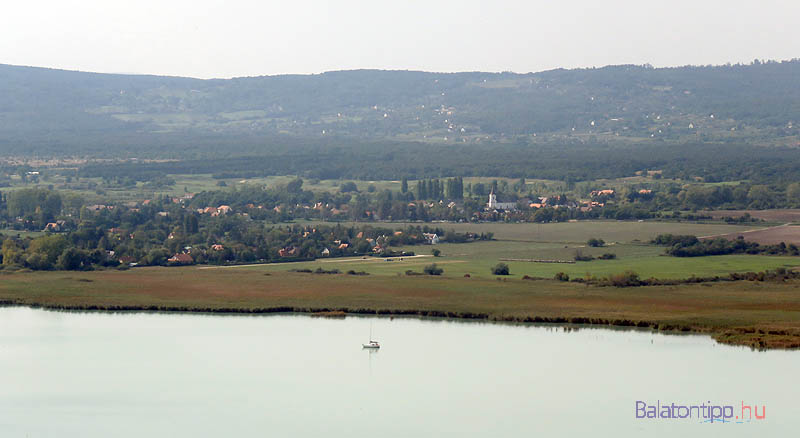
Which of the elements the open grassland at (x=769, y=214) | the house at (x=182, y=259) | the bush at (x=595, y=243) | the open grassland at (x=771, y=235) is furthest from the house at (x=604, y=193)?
the house at (x=182, y=259)

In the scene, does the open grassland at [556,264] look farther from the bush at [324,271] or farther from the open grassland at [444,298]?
the open grassland at [444,298]

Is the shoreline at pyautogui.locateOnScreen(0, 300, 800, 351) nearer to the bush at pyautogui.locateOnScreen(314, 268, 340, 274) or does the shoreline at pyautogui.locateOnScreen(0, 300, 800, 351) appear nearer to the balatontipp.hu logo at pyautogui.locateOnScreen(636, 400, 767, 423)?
the balatontipp.hu logo at pyautogui.locateOnScreen(636, 400, 767, 423)

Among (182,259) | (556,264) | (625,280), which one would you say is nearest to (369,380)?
(625,280)

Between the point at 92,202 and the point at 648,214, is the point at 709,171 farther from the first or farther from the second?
the point at 92,202

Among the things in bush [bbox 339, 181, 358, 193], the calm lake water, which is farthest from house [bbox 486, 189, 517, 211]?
the calm lake water

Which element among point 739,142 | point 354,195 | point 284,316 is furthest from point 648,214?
point 739,142

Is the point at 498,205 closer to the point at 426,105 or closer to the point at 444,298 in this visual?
the point at 444,298
